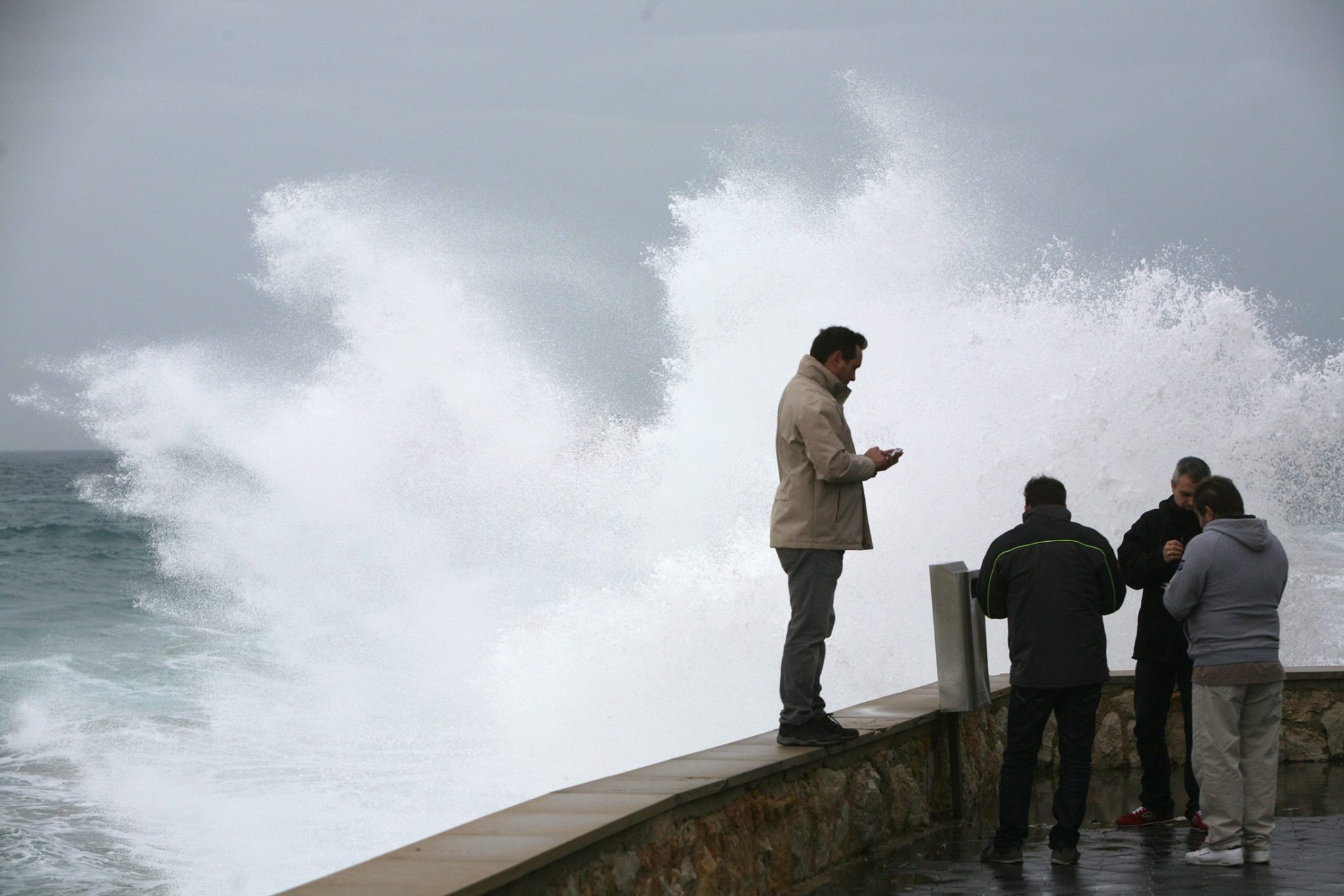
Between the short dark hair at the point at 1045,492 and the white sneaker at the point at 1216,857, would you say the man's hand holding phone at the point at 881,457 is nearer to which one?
the short dark hair at the point at 1045,492

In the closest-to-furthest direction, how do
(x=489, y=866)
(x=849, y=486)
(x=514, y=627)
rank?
(x=489, y=866)
(x=849, y=486)
(x=514, y=627)

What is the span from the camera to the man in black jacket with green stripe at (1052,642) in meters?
5.06

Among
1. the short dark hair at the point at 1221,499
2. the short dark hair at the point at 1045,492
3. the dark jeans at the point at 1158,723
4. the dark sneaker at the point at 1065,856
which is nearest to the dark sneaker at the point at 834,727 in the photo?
the dark sneaker at the point at 1065,856

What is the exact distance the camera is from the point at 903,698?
6.62 m

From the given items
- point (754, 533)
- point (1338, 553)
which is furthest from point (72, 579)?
point (1338, 553)

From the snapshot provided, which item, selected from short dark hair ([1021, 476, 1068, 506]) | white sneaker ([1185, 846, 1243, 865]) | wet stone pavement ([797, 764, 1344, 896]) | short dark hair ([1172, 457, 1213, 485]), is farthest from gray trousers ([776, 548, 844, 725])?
short dark hair ([1172, 457, 1213, 485])

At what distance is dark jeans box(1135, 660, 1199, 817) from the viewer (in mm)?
5879

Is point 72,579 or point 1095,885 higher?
point 72,579

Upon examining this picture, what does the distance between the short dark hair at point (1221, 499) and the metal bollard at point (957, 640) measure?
4.11 feet

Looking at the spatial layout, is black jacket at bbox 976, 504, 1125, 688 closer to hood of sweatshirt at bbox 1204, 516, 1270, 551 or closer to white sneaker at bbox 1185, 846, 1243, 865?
hood of sweatshirt at bbox 1204, 516, 1270, 551

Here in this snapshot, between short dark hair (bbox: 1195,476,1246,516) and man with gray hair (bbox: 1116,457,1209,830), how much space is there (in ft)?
1.39

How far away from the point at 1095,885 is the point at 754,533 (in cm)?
1179

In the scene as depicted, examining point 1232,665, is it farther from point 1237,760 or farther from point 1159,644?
point 1159,644

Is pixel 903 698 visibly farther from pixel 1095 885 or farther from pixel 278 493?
pixel 278 493
